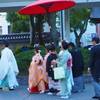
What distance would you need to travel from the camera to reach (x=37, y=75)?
34.0 ft

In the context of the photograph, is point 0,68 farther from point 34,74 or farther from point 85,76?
point 85,76

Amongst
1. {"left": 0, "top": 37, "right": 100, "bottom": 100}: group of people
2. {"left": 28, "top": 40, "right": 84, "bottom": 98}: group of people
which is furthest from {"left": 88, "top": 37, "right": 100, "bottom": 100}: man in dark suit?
{"left": 28, "top": 40, "right": 84, "bottom": 98}: group of people

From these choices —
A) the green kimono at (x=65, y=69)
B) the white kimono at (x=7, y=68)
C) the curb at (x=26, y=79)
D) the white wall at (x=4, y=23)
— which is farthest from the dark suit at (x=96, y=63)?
the white wall at (x=4, y=23)

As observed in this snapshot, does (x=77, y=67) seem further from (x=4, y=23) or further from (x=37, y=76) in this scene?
(x=4, y=23)

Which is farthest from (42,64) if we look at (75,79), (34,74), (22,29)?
(22,29)

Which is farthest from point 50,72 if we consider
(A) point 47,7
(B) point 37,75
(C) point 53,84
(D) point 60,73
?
(A) point 47,7

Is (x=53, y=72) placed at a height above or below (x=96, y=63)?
below

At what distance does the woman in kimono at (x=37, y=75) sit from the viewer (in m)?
10.2

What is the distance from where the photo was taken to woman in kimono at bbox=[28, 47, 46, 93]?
10250 mm

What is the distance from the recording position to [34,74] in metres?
10.3

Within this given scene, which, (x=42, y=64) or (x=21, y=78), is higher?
(x=42, y=64)

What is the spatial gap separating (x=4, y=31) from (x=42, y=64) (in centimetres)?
3954

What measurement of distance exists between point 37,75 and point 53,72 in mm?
838

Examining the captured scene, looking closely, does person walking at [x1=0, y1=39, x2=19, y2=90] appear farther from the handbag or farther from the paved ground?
the handbag
